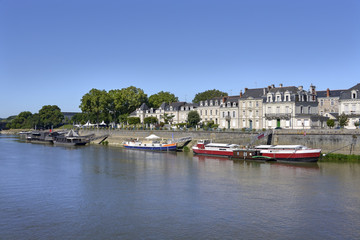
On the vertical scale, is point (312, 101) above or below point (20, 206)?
above

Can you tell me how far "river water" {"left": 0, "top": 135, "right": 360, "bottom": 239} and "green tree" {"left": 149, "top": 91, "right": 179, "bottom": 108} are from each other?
68.7m

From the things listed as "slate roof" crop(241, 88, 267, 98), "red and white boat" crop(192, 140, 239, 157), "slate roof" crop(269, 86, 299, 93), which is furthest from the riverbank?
"slate roof" crop(269, 86, 299, 93)

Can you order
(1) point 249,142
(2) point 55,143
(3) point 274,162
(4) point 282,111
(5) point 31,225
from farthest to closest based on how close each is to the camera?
(2) point 55,143 < (4) point 282,111 < (1) point 249,142 < (3) point 274,162 < (5) point 31,225

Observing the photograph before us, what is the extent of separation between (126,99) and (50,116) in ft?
234

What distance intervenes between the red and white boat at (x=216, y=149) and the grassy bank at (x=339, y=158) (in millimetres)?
12575

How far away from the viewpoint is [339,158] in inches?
1948

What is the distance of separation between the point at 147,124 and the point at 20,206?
6961 centimetres

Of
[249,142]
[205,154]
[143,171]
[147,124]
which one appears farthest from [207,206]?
[147,124]

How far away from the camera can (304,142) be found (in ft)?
181

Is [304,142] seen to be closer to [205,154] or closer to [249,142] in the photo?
[249,142]

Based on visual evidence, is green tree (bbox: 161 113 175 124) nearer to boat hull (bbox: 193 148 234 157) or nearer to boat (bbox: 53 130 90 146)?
boat (bbox: 53 130 90 146)

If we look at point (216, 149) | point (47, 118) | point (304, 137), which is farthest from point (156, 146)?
point (47, 118)

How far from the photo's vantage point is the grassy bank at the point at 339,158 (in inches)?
1902

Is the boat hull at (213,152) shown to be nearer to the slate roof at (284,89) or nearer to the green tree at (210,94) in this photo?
the slate roof at (284,89)
